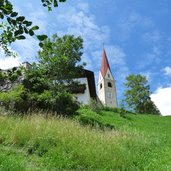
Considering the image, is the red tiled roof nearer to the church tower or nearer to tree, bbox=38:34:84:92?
the church tower

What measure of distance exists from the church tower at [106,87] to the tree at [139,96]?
5.61m

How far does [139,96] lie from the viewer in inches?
2000

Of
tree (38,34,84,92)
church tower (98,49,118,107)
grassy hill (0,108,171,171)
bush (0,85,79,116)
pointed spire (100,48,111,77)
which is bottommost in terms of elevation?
grassy hill (0,108,171,171)

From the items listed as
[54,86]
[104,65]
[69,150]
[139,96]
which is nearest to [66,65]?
[54,86]

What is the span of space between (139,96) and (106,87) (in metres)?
10.0

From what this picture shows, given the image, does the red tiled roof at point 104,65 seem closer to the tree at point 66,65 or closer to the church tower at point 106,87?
the church tower at point 106,87

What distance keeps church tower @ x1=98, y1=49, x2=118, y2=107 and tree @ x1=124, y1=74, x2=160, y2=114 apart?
561 cm

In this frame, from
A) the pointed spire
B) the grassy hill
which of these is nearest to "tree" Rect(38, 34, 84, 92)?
the grassy hill

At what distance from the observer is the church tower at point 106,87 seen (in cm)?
5834

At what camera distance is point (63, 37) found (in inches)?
754

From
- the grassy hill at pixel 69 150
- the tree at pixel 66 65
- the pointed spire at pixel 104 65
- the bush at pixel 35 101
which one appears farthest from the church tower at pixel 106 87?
the grassy hill at pixel 69 150

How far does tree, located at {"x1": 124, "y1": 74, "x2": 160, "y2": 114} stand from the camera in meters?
49.9

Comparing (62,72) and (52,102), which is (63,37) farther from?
(52,102)

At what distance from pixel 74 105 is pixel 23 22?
47.3 feet
